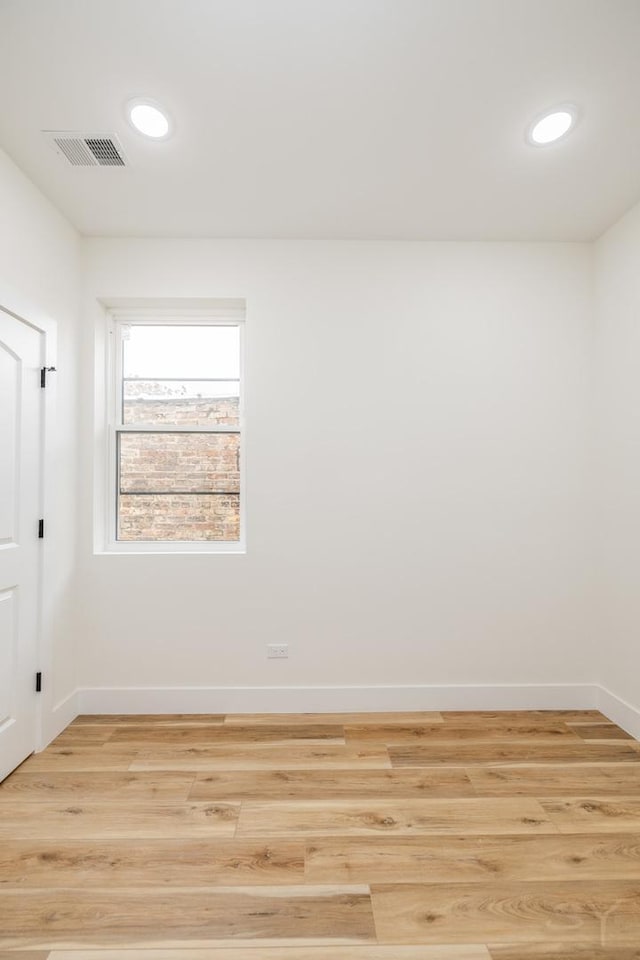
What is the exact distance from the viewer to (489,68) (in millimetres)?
1962

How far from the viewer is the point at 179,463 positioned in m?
3.39

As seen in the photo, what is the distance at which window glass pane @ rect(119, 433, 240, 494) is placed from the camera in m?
3.39

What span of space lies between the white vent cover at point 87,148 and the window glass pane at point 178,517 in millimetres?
1808

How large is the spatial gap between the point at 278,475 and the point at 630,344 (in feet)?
6.94

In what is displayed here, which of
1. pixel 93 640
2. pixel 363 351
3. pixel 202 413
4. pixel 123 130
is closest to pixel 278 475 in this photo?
pixel 202 413

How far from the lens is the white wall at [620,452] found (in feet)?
9.61

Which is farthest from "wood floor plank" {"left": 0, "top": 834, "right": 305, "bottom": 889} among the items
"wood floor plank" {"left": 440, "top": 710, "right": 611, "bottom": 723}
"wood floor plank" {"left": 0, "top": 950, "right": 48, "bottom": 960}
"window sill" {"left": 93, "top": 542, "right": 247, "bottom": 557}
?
"window sill" {"left": 93, "top": 542, "right": 247, "bottom": 557}

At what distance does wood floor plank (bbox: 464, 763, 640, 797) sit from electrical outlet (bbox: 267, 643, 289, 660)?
118 cm

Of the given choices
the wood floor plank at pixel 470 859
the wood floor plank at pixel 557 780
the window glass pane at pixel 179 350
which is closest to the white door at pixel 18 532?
the window glass pane at pixel 179 350

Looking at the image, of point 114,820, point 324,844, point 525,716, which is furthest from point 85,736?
point 525,716

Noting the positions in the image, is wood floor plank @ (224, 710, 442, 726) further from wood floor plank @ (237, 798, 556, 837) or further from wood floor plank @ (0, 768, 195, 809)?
wood floor plank @ (237, 798, 556, 837)

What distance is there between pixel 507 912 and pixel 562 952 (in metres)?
→ 0.18

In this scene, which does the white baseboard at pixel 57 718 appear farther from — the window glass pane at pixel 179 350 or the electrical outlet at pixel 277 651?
the window glass pane at pixel 179 350

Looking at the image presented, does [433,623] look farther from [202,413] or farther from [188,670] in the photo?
[202,413]
